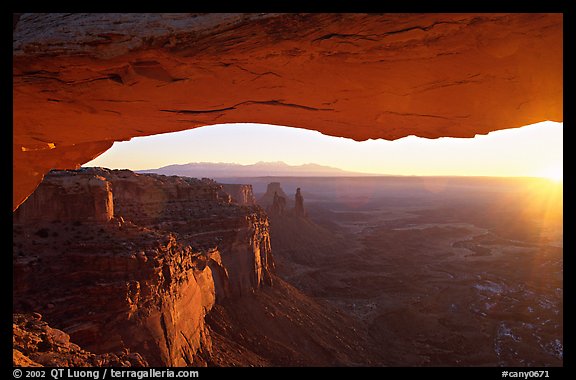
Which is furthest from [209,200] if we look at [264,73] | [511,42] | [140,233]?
[511,42]

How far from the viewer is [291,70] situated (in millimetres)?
4453

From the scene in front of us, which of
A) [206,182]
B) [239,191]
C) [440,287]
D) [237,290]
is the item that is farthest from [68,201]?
[239,191]

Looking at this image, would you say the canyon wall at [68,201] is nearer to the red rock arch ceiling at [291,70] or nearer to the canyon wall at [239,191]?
the red rock arch ceiling at [291,70]

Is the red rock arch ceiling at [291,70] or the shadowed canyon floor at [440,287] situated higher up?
the red rock arch ceiling at [291,70]

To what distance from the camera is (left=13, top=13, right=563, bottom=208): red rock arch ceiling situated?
3668 millimetres

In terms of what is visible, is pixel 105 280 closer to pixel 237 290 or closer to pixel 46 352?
pixel 46 352

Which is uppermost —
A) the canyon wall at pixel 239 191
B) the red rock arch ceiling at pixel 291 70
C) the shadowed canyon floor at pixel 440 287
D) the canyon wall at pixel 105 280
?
the red rock arch ceiling at pixel 291 70

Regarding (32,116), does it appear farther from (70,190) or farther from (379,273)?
(379,273)

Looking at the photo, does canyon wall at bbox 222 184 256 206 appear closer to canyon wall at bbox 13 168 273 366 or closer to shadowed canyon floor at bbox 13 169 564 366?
shadowed canyon floor at bbox 13 169 564 366

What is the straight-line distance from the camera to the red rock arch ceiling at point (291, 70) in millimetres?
3668

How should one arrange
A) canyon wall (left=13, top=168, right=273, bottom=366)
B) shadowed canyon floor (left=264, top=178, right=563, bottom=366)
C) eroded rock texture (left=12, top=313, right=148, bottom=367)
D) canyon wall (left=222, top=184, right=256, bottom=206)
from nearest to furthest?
eroded rock texture (left=12, top=313, right=148, bottom=367) < canyon wall (left=13, top=168, right=273, bottom=366) < shadowed canyon floor (left=264, top=178, right=563, bottom=366) < canyon wall (left=222, top=184, right=256, bottom=206)

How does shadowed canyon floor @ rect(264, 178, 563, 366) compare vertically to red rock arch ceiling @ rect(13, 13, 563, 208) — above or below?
below

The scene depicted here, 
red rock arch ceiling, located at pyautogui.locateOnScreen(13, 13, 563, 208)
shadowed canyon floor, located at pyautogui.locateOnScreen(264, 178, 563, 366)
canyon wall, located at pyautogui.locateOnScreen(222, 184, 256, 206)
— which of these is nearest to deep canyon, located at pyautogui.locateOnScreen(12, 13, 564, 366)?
red rock arch ceiling, located at pyautogui.locateOnScreen(13, 13, 563, 208)

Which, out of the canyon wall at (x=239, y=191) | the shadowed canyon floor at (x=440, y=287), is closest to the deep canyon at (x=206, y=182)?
the shadowed canyon floor at (x=440, y=287)
